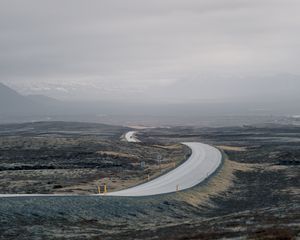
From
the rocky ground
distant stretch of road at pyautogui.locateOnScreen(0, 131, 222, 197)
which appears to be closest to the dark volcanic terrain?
the rocky ground

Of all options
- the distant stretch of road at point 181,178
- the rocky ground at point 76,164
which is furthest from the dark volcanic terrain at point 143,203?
the distant stretch of road at point 181,178

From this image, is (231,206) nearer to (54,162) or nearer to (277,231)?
(277,231)

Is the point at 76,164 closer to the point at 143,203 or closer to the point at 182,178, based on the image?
the point at 182,178

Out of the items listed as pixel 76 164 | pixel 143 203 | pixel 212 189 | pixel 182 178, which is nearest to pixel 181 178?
pixel 182 178

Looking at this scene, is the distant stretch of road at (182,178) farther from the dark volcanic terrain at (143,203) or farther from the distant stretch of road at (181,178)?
the dark volcanic terrain at (143,203)

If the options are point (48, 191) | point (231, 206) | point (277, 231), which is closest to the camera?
point (277, 231)

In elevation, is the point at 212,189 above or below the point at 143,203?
below

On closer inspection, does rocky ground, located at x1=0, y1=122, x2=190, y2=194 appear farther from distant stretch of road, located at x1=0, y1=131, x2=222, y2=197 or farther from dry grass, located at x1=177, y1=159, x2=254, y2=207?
dry grass, located at x1=177, y1=159, x2=254, y2=207

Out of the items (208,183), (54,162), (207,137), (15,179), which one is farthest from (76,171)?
(207,137)
